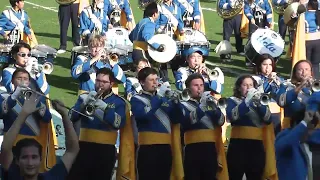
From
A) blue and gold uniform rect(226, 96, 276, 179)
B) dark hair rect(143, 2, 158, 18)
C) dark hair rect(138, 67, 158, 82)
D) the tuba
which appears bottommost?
blue and gold uniform rect(226, 96, 276, 179)

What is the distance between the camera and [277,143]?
676 cm

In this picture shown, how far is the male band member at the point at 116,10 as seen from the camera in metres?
14.7

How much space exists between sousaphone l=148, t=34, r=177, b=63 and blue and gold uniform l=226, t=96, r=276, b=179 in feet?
11.5

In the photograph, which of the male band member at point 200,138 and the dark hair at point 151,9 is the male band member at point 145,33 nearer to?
the dark hair at point 151,9

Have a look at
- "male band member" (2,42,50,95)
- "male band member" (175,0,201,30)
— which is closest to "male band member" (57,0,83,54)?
"male band member" (175,0,201,30)

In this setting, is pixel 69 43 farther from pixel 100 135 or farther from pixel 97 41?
pixel 100 135

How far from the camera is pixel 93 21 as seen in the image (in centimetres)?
1370

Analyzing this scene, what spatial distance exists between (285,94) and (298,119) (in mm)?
1569

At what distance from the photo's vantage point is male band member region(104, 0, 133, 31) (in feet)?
48.1

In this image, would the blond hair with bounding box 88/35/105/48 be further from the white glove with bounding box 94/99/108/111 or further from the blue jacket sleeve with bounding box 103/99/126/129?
the white glove with bounding box 94/99/108/111

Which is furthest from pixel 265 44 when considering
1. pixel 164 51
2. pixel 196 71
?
pixel 196 71

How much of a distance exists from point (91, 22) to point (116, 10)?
118cm

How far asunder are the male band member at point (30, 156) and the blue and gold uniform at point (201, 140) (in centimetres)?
250

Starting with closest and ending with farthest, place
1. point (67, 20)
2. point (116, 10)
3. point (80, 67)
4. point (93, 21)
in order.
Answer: point (80, 67) → point (93, 21) → point (116, 10) → point (67, 20)
